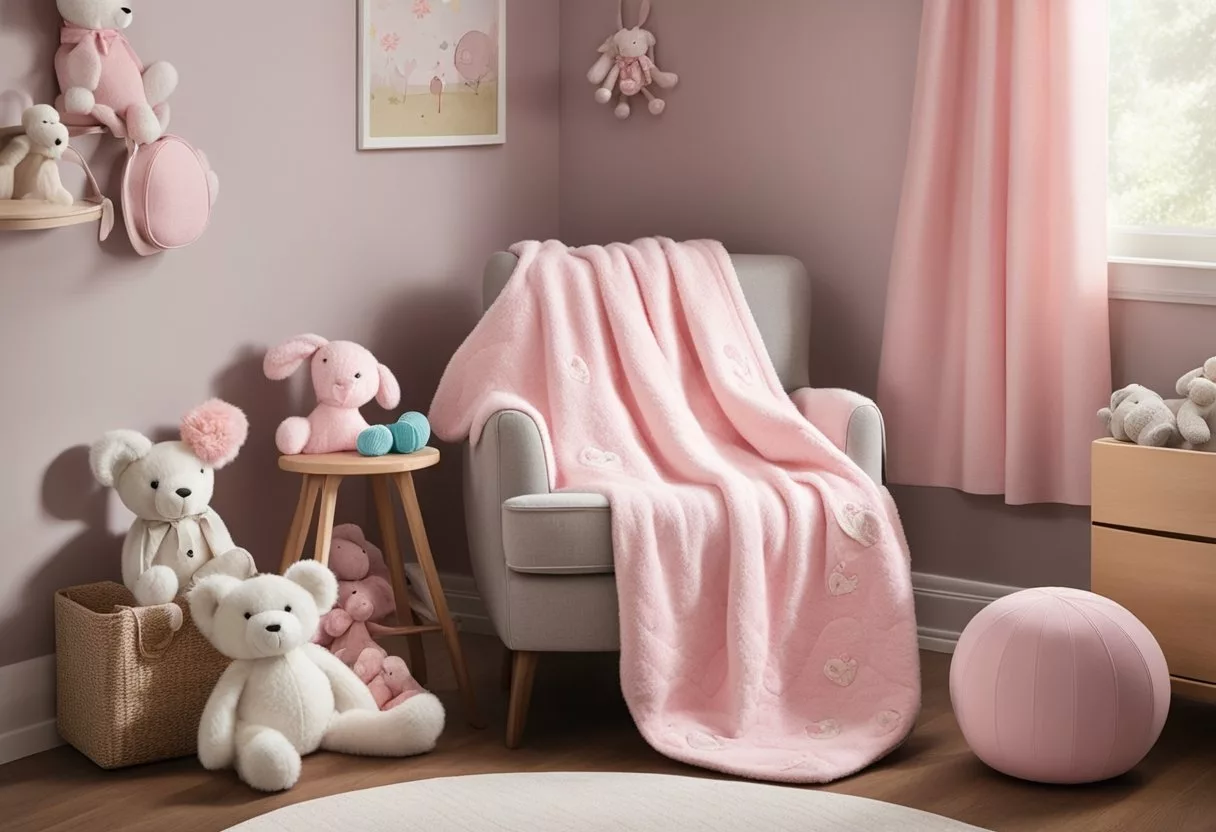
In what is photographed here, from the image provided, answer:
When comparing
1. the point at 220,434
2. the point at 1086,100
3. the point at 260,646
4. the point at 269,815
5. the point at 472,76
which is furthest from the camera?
the point at 472,76

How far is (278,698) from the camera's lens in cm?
257

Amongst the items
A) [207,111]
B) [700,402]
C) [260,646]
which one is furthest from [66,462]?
[700,402]

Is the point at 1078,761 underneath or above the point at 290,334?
underneath

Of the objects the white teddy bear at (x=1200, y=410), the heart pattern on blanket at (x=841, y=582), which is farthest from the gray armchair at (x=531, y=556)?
the white teddy bear at (x=1200, y=410)

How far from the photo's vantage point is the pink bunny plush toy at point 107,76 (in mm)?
2539

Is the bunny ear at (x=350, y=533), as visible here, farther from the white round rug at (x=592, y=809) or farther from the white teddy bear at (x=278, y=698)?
the white round rug at (x=592, y=809)

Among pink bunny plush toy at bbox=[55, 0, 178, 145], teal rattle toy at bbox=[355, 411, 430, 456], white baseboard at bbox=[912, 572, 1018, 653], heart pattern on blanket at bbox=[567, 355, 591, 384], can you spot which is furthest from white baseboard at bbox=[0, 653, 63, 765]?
white baseboard at bbox=[912, 572, 1018, 653]

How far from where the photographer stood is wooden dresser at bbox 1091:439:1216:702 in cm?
269

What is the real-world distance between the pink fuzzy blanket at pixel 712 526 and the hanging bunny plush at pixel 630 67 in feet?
2.25

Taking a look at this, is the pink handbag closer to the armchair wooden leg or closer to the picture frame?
the picture frame

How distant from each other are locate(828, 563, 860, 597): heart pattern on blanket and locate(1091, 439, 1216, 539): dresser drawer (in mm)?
502

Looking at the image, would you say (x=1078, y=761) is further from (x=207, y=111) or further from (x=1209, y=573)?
(x=207, y=111)

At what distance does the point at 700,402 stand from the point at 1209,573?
1.06m

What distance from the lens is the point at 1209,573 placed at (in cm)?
269
